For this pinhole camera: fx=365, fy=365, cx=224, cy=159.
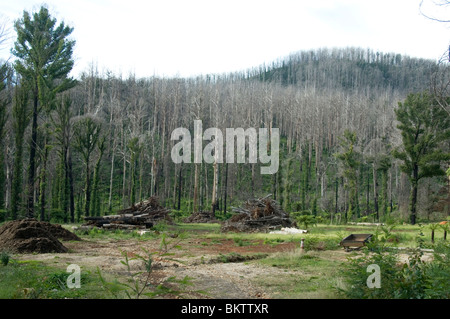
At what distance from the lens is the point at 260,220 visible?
23.0 metres

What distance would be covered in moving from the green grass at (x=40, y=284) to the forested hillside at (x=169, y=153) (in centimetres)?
807

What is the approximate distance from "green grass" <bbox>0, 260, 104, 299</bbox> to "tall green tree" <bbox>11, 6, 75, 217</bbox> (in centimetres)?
1837

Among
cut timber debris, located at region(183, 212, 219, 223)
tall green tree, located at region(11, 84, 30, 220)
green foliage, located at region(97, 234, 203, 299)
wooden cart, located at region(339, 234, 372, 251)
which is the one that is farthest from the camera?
cut timber debris, located at region(183, 212, 219, 223)

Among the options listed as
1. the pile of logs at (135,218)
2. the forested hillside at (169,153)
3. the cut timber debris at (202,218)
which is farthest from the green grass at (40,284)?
the cut timber debris at (202,218)

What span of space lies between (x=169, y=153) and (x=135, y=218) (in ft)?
96.9

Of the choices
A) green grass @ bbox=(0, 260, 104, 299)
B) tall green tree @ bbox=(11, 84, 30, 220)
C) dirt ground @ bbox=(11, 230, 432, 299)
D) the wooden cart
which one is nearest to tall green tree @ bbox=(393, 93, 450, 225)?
the wooden cart

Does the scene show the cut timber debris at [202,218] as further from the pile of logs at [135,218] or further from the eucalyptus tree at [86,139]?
the eucalyptus tree at [86,139]

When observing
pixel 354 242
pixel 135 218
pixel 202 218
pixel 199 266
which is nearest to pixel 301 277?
pixel 199 266

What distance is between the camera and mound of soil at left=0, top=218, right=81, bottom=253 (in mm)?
12812

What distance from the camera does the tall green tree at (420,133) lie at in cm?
3009

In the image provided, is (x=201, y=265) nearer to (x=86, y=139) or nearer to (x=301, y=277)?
(x=301, y=277)

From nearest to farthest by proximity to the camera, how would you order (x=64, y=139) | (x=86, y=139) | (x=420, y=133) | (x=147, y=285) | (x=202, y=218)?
(x=147, y=285)
(x=64, y=139)
(x=86, y=139)
(x=420, y=133)
(x=202, y=218)

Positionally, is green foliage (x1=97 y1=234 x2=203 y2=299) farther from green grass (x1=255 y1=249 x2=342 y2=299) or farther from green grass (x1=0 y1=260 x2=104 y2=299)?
green grass (x1=255 y1=249 x2=342 y2=299)
